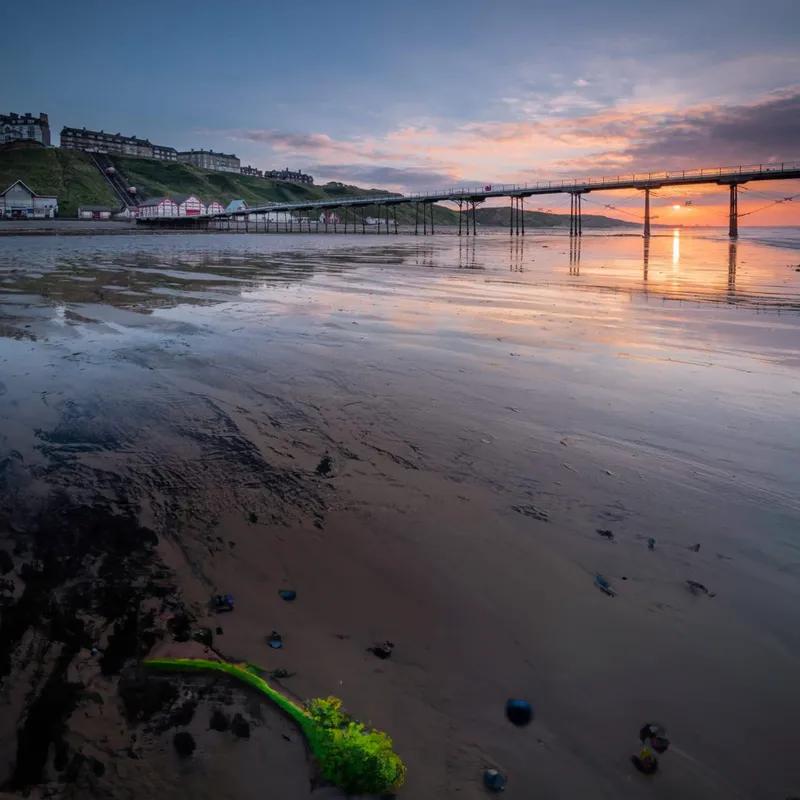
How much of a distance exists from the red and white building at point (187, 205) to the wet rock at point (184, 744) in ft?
417

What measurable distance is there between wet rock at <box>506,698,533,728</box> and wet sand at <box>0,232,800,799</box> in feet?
0.13

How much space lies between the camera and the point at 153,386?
22.4ft

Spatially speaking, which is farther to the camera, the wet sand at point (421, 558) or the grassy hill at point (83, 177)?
the grassy hill at point (83, 177)

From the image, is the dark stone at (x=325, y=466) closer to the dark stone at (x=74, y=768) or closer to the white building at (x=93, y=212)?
the dark stone at (x=74, y=768)

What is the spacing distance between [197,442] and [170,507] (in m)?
1.23

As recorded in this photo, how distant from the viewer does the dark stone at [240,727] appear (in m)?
2.23

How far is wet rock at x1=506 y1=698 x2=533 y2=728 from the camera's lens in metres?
2.30

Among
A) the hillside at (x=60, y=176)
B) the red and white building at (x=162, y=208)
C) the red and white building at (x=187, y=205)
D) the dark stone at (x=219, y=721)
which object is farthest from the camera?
the hillside at (x=60, y=176)

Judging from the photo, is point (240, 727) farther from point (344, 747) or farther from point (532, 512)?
point (532, 512)

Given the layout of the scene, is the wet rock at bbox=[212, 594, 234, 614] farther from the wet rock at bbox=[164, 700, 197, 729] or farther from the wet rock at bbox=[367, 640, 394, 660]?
the wet rock at bbox=[367, 640, 394, 660]

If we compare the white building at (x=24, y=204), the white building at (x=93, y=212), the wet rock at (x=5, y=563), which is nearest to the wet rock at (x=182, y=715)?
the wet rock at (x=5, y=563)

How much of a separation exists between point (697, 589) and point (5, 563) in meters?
4.04

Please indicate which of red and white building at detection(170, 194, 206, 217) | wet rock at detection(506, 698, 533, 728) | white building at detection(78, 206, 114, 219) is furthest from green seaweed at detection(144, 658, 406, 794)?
white building at detection(78, 206, 114, 219)

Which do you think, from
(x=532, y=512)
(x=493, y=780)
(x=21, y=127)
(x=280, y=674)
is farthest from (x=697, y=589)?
(x=21, y=127)
